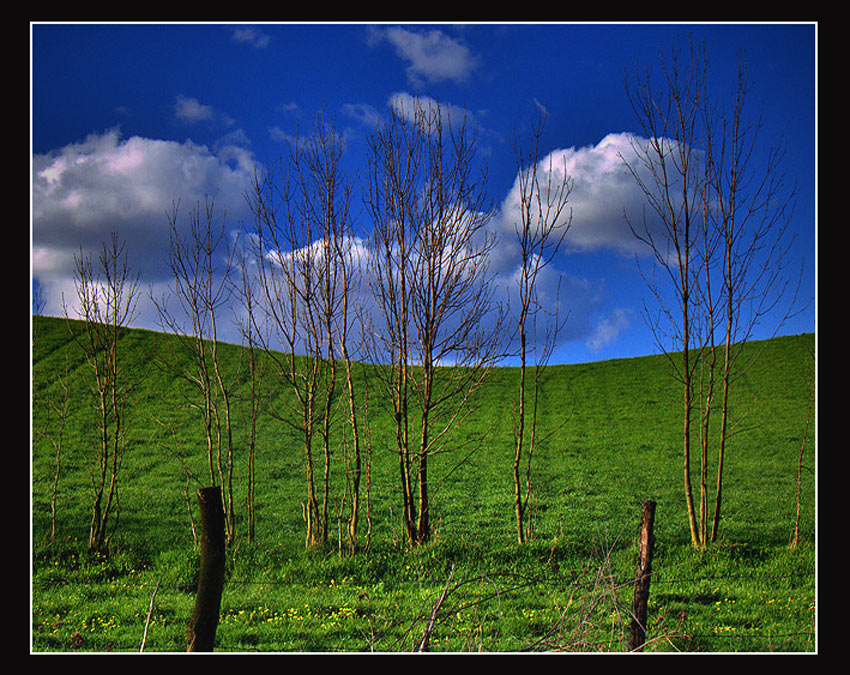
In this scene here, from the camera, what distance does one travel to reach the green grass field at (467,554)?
6117mm

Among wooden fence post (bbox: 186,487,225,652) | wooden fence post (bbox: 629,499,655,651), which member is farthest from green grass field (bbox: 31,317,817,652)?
wooden fence post (bbox: 186,487,225,652)

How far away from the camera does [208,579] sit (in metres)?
3.38

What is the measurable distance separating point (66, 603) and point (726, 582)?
918cm

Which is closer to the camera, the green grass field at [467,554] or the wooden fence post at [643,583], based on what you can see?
the wooden fence post at [643,583]

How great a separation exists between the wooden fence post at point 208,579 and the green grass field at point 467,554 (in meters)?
0.42

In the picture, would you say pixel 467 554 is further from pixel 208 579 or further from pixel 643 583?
pixel 208 579

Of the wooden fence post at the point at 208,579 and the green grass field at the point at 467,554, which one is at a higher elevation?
the wooden fence post at the point at 208,579

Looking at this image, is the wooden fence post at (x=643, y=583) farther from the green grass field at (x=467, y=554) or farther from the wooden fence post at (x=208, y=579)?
the wooden fence post at (x=208, y=579)

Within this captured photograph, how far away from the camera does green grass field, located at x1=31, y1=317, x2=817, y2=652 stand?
20.1 ft


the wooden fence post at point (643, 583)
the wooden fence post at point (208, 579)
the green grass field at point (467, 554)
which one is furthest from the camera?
the green grass field at point (467, 554)

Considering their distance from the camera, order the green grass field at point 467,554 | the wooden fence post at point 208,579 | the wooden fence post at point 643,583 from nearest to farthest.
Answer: the wooden fence post at point 208,579
the wooden fence post at point 643,583
the green grass field at point 467,554

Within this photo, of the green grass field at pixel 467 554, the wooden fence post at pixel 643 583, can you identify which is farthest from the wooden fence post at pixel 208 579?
the wooden fence post at pixel 643 583
